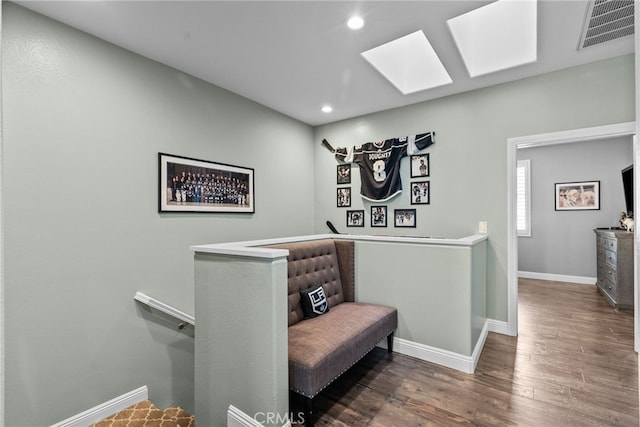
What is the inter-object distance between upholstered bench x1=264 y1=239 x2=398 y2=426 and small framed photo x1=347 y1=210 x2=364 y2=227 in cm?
120

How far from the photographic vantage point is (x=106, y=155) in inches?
101

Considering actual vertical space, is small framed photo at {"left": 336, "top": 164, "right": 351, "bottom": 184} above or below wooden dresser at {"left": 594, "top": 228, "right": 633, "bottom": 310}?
above

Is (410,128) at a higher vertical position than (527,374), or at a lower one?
higher

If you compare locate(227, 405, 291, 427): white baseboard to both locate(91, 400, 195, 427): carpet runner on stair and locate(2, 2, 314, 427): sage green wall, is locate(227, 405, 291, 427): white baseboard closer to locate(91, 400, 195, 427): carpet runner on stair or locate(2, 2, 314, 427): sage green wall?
locate(91, 400, 195, 427): carpet runner on stair

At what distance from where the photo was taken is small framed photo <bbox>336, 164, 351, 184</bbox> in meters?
4.48

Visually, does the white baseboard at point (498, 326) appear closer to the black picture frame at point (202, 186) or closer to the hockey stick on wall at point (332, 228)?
the hockey stick on wall at point (332, 228)

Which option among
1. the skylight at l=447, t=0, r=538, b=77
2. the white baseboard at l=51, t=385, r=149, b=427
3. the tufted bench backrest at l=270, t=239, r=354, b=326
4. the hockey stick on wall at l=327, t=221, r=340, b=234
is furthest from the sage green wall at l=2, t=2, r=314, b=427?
the skylight at l=447, t=0, r=538, b=77

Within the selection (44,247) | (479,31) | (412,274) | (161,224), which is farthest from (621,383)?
(44,247)

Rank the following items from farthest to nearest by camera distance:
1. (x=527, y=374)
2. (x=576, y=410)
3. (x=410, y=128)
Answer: (x=410, y=128) → (x=527, y=374) → (x=576, y=410)

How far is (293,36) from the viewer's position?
99.7 inches

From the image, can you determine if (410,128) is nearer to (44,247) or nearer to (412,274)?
(412,274)

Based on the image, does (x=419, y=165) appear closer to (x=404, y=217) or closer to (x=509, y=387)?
(x=404, y=217)

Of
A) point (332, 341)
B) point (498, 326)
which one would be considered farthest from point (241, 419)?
point (498, 326)

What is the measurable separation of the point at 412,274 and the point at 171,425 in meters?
2.31
